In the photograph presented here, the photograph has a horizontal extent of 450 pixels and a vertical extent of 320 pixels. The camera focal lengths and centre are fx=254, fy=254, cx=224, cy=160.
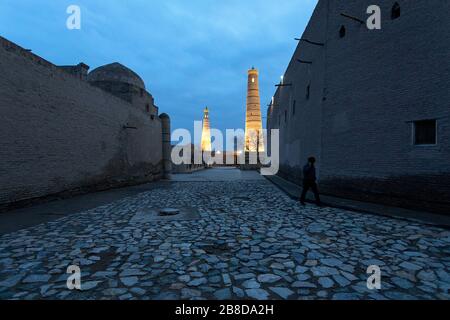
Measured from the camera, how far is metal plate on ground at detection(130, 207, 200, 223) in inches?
263

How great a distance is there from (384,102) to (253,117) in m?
30.9

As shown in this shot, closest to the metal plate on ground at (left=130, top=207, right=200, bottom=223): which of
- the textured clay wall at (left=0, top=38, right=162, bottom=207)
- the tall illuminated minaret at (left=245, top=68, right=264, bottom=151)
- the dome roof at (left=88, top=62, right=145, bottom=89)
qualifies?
the textured clay wall at (left=0, top=38, right=162, bottom=207)

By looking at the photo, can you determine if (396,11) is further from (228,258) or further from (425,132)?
(228,258)

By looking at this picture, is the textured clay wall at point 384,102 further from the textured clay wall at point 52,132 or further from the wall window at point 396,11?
the textured clay wall at point 52,132

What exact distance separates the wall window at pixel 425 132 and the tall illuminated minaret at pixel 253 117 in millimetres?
30562

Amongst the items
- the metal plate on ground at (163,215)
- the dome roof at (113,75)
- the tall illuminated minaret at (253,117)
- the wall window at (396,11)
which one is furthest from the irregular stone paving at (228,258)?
the tall illuminated minaret at (253,117)

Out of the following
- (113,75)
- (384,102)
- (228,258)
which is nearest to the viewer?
(228,258)

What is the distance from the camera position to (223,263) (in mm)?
3865

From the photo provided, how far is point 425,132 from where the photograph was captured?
7.43 metres

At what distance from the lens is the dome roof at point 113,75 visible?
56.1 ft

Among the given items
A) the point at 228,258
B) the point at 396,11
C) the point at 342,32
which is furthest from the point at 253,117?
the point at 228,258

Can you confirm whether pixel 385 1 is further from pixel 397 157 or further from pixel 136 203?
pixel 136 203

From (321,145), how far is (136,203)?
770 centimetres
